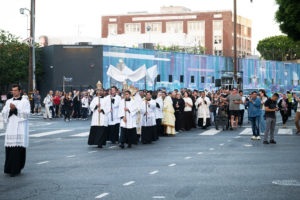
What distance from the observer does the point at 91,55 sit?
51.2 metres

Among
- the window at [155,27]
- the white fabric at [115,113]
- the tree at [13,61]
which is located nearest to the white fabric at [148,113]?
the white fabric at [115,113]

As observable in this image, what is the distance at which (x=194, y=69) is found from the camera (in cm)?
5856

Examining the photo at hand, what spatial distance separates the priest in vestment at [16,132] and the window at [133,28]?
106m

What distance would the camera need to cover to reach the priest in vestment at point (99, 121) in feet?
56.0

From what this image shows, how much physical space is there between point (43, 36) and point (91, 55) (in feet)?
115

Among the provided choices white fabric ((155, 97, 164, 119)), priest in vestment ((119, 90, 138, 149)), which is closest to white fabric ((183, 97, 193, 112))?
white fabric ((155, 97, 164, 119))

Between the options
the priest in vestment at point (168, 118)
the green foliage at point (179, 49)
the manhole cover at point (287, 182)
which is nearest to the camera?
the manhole cover at point (287, 182)

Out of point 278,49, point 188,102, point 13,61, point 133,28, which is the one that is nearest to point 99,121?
point 188,102

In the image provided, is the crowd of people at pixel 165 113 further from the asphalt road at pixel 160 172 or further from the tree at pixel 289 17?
the tree at pixel 289 17

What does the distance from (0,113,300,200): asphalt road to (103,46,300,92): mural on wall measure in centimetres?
2797

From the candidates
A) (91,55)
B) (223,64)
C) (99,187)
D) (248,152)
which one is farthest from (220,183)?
(223,64)

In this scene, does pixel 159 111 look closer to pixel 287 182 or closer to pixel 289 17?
pixel 289 17

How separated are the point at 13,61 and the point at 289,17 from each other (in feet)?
112

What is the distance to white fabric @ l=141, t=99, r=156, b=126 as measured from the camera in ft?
62.5
